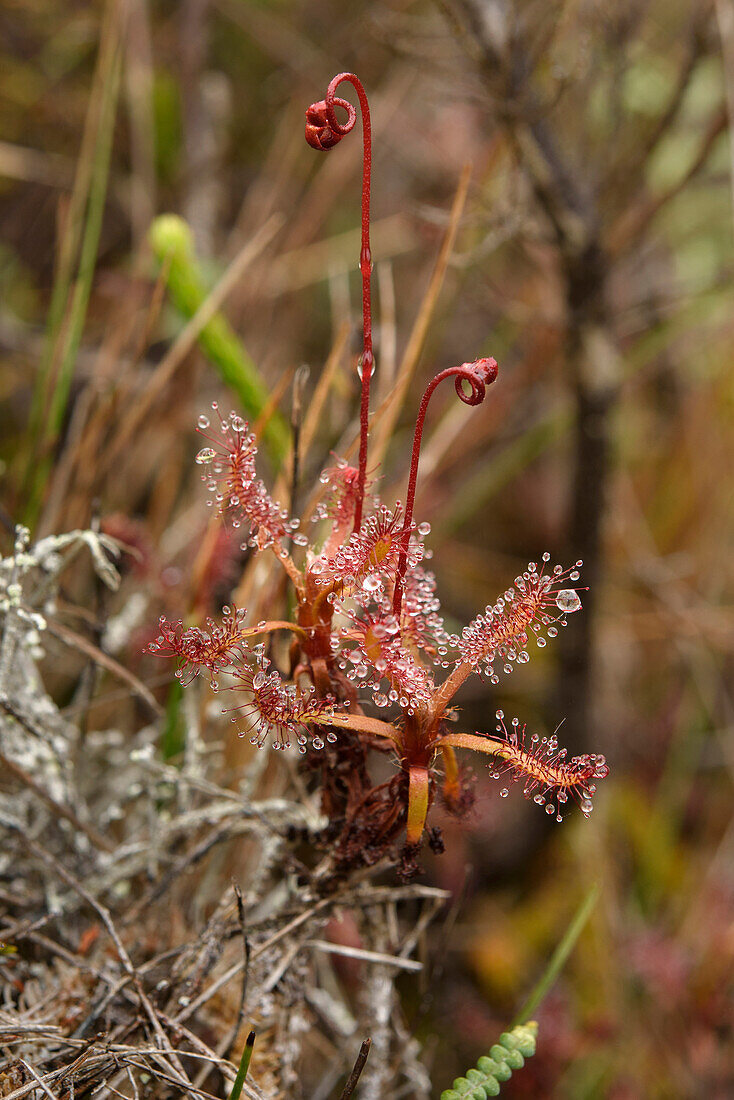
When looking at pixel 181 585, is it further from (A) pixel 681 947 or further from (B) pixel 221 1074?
(A) pixel 681 947

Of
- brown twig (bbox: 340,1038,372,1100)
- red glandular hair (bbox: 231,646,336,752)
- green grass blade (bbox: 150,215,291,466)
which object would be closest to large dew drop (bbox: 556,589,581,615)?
red glandular hair (bbox: 231,646,336,752)

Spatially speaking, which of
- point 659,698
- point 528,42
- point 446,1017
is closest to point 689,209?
point 528,42

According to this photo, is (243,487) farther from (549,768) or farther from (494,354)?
(494,354)

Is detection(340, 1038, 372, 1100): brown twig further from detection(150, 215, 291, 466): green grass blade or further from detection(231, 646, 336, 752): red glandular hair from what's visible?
detection(150, 215, 291, 466): green grass blade

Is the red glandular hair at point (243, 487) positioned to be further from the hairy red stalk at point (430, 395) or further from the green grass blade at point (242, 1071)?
the green grass blade at point (242, 1071)

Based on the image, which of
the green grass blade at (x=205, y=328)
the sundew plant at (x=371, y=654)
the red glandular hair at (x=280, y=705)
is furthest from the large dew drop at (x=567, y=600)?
the green grass blade at (x=205, y=328)

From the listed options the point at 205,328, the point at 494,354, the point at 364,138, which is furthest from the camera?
the point at 494,354

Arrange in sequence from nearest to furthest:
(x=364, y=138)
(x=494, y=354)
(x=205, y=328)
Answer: (x=364, y=138), (x=205, y=328), (x=494, y=354)

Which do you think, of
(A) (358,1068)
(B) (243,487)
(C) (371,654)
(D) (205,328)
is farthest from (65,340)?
(A) (358,1068)
